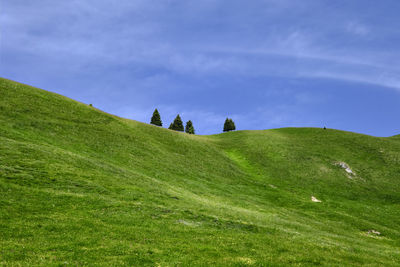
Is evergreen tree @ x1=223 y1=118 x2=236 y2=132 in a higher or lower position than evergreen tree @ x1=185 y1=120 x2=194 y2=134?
higher

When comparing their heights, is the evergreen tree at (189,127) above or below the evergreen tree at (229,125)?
below

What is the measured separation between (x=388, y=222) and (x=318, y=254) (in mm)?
34275

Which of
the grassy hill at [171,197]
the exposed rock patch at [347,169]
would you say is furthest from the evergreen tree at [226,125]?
the exposed rock patch at [347,169]

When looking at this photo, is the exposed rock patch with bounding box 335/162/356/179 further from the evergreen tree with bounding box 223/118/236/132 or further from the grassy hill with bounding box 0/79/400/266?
the evergreen tree with bounding box 223/118/236/132

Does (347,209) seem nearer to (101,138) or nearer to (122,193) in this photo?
(122,193)

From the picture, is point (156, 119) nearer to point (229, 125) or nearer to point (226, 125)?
point (226, 125)

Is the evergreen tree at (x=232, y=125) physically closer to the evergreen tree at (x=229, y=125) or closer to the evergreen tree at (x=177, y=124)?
the evergreen tree at (x=229, y=125)

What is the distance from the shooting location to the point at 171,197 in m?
30.8

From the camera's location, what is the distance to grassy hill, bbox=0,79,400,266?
658 inches

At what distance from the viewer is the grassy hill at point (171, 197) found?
54.8 feet

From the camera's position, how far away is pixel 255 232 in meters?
23.4

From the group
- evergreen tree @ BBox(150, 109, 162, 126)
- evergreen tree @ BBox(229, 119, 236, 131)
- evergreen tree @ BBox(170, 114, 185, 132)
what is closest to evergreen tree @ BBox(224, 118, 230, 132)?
evergreen tree @ BBox(229, 119, 236, 131)

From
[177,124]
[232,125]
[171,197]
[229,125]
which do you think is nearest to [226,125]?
[229,125]

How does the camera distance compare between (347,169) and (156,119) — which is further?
(156,119)
